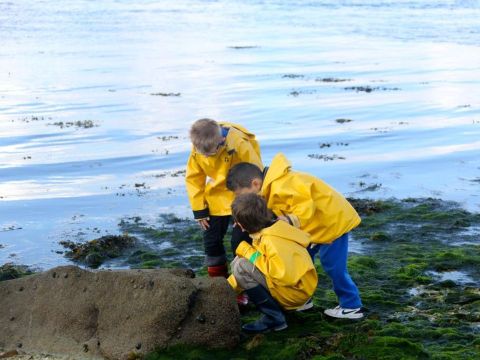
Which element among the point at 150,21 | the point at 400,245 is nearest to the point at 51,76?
the point at 400,245

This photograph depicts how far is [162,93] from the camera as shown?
2019cm

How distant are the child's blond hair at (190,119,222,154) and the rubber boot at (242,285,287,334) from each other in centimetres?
131

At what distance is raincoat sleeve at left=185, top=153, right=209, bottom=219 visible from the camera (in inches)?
261

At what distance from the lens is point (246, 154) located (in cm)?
650

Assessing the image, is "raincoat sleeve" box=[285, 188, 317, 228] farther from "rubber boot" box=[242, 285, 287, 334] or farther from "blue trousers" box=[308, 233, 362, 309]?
"rubber boot" box=[242, 285, 287, 334]

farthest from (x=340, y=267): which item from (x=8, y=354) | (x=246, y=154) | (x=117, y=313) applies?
(x=8, y=354)

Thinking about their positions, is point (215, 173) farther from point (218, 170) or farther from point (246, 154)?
point (246, 154)

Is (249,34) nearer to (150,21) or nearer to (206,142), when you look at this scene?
(150,21)

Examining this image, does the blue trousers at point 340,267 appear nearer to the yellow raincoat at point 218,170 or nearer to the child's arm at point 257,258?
the child's arm at point 257,258

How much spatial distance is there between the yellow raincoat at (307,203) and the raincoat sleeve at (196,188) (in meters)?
0.97

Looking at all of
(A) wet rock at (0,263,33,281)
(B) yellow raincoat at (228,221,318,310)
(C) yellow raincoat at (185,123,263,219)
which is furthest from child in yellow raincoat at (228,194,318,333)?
(A) wet rock at (0,263,33,281)

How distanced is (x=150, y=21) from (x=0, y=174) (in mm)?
32543

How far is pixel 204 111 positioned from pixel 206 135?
11.3 metres

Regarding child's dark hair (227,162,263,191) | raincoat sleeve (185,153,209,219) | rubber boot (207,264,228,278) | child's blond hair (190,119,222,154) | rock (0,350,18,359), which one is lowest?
rock (0,350,18,359)
